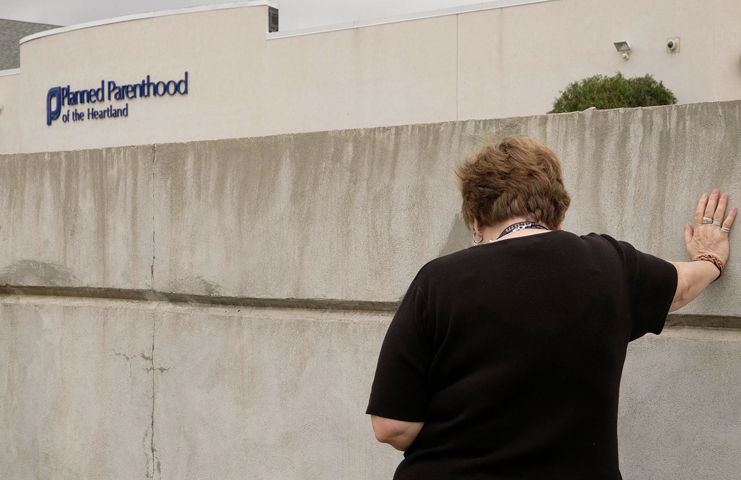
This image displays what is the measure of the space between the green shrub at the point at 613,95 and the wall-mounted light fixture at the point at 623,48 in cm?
208

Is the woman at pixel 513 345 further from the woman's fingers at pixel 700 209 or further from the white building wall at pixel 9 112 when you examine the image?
the white building wall at pixel 9 112

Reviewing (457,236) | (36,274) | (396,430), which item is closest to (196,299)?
(36,274)

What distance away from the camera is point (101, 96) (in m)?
27.5

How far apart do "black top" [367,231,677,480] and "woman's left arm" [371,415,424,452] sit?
28mm

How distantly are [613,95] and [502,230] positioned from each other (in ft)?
45.2

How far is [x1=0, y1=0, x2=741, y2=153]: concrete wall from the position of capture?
733 inches

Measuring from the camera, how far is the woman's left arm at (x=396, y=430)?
1873 millimetres

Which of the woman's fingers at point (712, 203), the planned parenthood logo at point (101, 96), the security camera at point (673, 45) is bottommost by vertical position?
the woman's fingers at point (712, 203)

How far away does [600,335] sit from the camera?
182 cm

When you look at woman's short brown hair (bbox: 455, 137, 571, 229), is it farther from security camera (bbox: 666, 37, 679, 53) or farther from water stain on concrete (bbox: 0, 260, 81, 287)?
security camera (bbox: 666, 37, 679, 53)

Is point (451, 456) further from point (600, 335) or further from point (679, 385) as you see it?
point (679, 385)

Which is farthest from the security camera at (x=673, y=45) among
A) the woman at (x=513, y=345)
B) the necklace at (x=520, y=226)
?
the necklace at (x=520, y=226)

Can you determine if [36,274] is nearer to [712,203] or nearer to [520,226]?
[520,226]

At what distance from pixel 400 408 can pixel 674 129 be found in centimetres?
133
